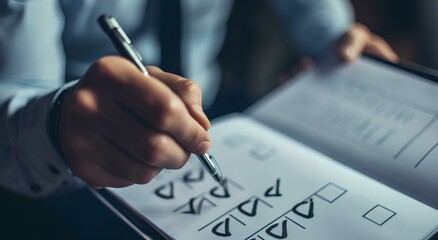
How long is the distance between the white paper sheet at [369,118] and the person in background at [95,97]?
6 cm

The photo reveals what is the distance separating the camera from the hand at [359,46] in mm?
626

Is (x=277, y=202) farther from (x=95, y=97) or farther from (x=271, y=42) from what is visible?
(x=271, y=42)

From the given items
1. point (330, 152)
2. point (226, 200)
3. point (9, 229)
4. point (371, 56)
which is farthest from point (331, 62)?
point (9, 229)

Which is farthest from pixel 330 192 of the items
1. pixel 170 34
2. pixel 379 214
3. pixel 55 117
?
pixel 170 34

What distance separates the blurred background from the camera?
1010mm

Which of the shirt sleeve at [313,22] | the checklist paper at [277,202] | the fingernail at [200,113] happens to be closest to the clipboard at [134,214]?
the checklist paper at [277,202]

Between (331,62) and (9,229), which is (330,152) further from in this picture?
(9,229)

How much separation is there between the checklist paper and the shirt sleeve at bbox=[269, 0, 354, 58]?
31 cm

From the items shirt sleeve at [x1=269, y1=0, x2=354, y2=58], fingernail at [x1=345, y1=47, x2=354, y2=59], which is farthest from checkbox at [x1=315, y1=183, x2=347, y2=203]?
shirt sleeve at [x1=269, y1=0, x2=354, y2=58]

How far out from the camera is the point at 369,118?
1.72ft

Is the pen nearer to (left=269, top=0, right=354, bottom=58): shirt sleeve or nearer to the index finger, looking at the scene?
the index finger

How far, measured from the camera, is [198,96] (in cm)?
36

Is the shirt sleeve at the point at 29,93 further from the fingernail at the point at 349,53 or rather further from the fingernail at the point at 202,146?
the fingernail at the point at 349,53

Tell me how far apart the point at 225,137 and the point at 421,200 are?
8.8 inches
